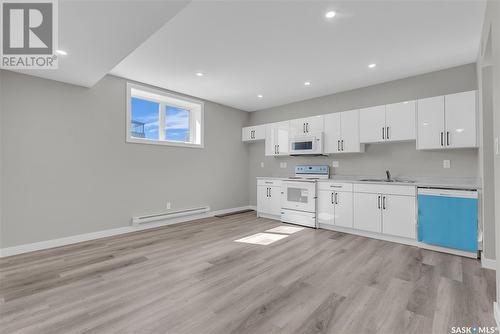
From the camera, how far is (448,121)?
10.6 feet

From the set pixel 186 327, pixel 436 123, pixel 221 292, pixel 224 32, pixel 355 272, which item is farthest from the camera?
pixel 436 123

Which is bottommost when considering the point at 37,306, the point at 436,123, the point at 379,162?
the point at 37,306

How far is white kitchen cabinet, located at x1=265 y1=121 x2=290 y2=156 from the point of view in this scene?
527cm

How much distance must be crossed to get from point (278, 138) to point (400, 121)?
2.43 meters

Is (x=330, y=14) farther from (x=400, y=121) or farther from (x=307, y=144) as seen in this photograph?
(x=307, y=144)

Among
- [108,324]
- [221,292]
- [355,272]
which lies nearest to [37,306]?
[108,324]

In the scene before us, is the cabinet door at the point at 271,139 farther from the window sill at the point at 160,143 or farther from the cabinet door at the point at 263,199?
the window sill at the point at 160,143

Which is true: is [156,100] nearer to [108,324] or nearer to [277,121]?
[277,121]

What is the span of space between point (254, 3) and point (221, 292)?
274cm

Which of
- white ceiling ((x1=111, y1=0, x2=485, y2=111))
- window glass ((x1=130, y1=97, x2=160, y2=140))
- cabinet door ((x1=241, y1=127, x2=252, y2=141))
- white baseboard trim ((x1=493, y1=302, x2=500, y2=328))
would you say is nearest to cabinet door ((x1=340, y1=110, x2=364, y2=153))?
white ceiling ((x1=111, y1=0, x2=485, y2=111))

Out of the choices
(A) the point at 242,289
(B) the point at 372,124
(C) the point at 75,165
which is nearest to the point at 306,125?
(B) the point at 372,124

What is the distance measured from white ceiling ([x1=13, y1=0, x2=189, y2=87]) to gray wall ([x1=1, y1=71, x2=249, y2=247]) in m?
0.69

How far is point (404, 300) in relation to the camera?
6.29 ft

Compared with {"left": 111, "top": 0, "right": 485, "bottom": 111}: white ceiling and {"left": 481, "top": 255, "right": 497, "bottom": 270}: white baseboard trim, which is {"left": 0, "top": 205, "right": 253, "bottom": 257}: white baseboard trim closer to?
{"left": 111, "top": 0, "right": 485, "bottom": 111}: white ceiling
